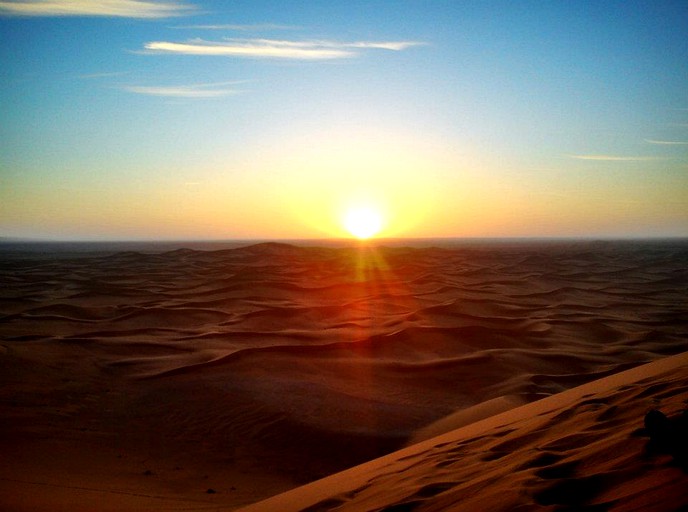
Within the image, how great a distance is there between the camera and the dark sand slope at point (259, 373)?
5.35 m

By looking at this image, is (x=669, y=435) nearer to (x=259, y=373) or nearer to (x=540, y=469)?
(x=540, y=469)

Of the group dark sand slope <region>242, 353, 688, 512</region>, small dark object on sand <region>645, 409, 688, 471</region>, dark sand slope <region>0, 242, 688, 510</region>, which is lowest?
dark sand slope <region>0, 242, 688, 510</region>

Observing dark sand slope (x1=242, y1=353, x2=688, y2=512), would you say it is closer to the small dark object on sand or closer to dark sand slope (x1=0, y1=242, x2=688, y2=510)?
the small dark object on sand

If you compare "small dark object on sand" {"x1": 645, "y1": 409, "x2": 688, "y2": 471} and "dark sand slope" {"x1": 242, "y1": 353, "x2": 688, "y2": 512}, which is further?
"small dark object on sand" {"x1": 645, "y1": 409, "x2": 688, "y2": 471}

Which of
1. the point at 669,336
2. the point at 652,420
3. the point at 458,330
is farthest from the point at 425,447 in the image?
the point at 669,336

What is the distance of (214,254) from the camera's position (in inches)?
1556

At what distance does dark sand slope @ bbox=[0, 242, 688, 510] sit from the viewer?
5.35 m

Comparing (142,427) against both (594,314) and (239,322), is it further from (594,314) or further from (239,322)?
(594,314)

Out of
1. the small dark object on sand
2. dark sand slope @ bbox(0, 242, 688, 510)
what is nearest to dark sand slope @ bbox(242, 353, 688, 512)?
the small dark object on sand

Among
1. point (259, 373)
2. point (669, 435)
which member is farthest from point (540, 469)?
point (259, 373)

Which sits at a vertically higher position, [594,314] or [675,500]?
[675,500]

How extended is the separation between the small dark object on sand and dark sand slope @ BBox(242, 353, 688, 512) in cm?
2

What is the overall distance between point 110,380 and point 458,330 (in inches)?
319

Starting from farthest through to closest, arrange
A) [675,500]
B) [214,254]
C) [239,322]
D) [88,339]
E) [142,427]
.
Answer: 1. [214,254]
2. [239,322]
3. [88,339]
4. [142,427]
5. [675,500]
